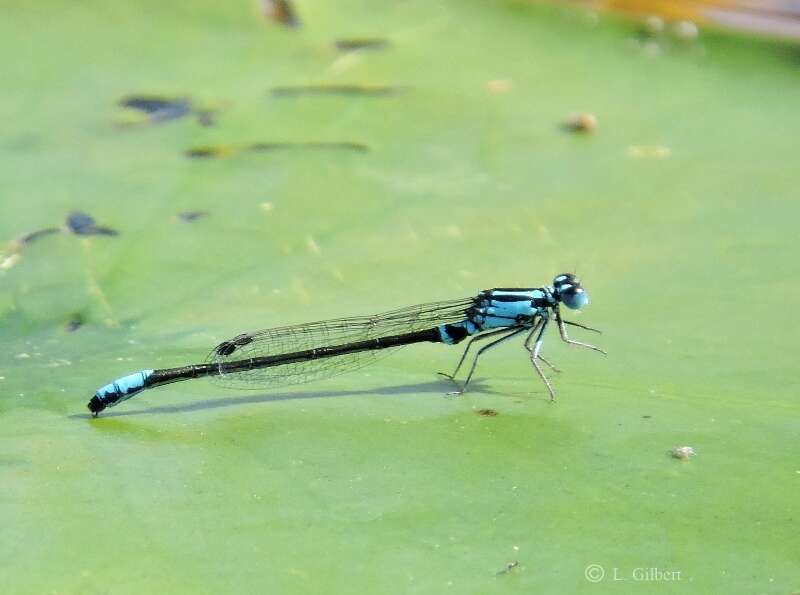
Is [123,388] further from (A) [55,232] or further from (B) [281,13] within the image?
(B) [281,13]

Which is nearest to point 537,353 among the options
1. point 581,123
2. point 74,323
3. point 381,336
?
point 381,336

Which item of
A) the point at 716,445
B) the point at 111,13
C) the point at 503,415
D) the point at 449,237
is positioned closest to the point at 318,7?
the point at 111,13

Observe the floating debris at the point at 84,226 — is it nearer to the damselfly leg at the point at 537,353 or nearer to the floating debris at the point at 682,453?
the damselfly leg at the point at 537,353

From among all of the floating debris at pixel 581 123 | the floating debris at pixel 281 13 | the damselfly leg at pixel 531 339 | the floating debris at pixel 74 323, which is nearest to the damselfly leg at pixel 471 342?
the damselfly leg at pixel 531 339

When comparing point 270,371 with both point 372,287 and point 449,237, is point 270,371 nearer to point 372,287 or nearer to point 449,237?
point 372,287

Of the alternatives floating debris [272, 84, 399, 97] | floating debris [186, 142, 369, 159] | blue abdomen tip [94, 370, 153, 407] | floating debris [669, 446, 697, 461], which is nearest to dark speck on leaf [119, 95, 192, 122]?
floating debris [186, 142, 369, 159]

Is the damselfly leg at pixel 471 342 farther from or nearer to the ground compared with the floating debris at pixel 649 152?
nearer to the ground
